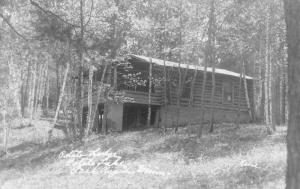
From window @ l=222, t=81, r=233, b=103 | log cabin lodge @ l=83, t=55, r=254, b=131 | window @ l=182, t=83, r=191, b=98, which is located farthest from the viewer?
window @ l=222, t=81, r=233, b=103

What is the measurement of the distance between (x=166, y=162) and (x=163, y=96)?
1513 cm

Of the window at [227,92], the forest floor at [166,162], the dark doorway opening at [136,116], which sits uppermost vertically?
the window at [227,92]

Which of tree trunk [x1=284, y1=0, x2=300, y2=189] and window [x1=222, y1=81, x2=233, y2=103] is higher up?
window [x1=222, y1=81, x2=233, y2=103]

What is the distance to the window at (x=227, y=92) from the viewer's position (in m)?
36.2

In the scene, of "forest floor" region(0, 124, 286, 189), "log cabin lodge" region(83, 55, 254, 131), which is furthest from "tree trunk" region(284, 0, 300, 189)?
"log cabin lodge" region(83, 55, 254, 131)

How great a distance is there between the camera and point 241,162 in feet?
51.4

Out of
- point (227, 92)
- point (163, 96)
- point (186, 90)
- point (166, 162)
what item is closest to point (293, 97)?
point (166, 162)

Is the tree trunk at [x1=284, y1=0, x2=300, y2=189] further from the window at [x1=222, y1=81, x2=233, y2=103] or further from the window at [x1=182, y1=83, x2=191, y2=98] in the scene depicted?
the window at [x1=222, y1=81, x2=233, y2=103]

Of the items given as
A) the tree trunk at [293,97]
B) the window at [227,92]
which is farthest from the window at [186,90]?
the tree trunk at [293,97]

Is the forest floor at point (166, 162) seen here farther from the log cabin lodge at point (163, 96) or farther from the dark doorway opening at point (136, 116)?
the dark doorway opening at point (136, 116)

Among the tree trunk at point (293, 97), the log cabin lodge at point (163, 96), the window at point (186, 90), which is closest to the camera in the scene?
the tree trunk at point (293, 97)

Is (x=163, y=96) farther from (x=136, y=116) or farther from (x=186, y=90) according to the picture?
(x=136, y=116)

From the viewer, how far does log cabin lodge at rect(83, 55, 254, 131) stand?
31.4m

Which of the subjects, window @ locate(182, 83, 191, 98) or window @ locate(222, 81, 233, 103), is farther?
window @ locate(222, 81, 233, 103)
